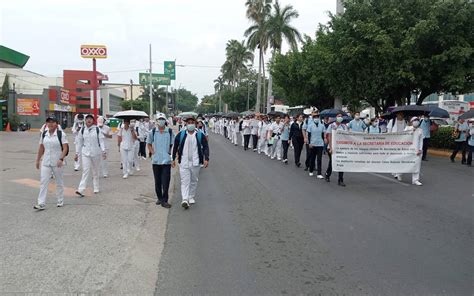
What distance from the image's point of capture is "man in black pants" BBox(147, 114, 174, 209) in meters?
7.70

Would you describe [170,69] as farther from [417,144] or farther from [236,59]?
Result: [236,59]

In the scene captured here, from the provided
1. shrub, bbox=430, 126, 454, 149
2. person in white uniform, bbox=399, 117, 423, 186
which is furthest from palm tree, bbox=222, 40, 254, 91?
person in white uniform, bbox=399, 117, 423, 186

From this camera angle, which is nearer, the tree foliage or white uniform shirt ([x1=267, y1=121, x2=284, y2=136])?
white uniform shirt ([x1=267, y1=121, x2=284, y2=136])

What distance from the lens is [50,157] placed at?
717 cm

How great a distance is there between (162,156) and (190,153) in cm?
60

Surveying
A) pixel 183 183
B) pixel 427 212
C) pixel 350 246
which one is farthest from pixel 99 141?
pixel 427 212

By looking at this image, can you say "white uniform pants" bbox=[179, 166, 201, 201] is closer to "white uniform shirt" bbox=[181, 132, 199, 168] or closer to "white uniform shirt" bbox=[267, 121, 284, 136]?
"white uniform shirt" bbox=[181, 132, 199, 168]

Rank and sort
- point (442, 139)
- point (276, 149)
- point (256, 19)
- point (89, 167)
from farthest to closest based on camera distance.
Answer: point (256, 19) < point (442, 139) < point (276, 149) < point (89, 167)

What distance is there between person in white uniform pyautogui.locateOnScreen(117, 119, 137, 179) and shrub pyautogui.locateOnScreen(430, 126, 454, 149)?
13.9m

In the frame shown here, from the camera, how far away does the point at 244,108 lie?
80688 millimetres

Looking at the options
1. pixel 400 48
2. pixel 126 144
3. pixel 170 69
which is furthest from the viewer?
pixel 170 69

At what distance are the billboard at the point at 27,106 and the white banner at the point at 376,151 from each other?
130 feet

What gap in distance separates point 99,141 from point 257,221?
4.28m

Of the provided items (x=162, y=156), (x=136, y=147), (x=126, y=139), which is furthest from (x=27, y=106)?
(x=162, y=156)
